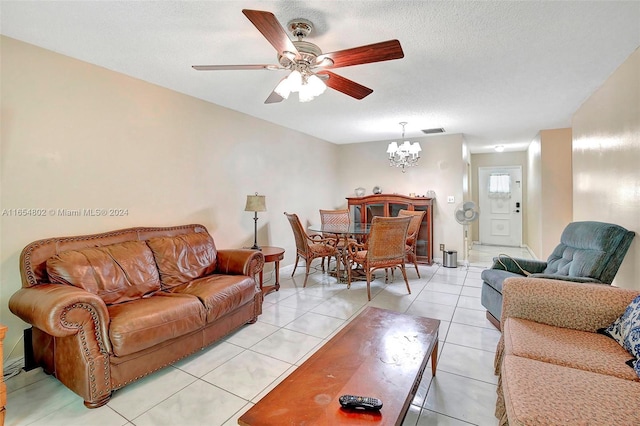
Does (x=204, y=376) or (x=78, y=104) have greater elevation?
(x=78, y=104)

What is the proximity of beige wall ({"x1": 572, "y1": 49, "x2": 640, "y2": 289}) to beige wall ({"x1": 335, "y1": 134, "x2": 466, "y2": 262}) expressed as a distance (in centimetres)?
192

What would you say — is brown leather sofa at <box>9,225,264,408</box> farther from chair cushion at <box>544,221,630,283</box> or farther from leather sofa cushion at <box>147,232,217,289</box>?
chair cushion at <box>544,221,630,283</box>

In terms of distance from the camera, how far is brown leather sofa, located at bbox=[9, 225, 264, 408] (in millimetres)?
1711

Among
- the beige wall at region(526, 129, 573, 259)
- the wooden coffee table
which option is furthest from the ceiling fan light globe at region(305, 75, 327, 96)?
the beige wall at region(526, 129, 573, 259)

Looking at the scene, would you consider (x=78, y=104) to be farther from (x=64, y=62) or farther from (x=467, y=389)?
(x=467, y=389)

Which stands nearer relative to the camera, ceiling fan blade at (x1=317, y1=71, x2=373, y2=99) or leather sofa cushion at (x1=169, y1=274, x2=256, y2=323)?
ceiling fan blade at (x1=317, y1=71, x2=373, y2=99)

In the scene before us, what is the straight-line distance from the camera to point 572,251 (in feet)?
8.33

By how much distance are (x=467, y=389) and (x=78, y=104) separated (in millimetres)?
3569

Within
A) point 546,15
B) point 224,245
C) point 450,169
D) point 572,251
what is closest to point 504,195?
point 450,169

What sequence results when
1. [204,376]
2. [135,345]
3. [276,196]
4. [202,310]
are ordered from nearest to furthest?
[135,345]
[204,376]
[202,310]
[276,196]

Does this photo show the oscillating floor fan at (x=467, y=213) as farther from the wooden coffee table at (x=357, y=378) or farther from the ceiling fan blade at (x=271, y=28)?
the ceiling fan blade at (x=271, y=28)

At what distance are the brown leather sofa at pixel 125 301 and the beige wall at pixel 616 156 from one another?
3.14 meters

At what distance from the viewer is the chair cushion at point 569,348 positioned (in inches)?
53.1

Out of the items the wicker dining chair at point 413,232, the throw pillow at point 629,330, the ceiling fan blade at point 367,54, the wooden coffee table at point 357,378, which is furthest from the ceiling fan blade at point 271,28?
the wicker dining chair at point 413,232
